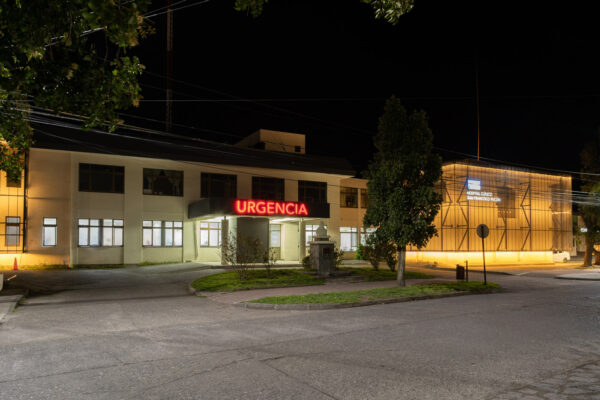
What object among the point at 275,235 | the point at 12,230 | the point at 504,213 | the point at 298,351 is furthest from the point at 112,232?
the point at 504,213

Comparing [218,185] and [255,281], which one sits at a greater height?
[218,185]

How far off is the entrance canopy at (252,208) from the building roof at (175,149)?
3.96 m

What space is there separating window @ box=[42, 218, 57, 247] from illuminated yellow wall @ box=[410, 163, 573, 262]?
28.4 metres

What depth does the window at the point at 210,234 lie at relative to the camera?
32031 millimetres

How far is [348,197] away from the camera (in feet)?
135

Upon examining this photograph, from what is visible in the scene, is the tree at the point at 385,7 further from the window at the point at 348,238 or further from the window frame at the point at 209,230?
the window at the point at 348,238

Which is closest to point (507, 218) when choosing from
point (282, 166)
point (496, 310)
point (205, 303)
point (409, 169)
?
point (282, 166)

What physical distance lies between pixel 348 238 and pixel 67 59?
36.4 metres

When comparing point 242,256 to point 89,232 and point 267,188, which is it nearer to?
point 89,232

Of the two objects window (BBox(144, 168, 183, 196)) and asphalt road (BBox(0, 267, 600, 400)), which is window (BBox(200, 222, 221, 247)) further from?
asphalt road (BBox(0, 267, 600, 400))

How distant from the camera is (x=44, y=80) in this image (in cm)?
624

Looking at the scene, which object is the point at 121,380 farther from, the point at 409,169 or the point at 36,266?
the point at 36,266

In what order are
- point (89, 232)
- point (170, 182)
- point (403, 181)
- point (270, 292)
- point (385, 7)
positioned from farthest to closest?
point (170, 182), point (89, 232), point (403, 181), point (270, 292), point (385, 7)

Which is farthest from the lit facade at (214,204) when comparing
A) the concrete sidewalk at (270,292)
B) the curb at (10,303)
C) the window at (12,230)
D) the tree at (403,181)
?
the curb at (10,303)
